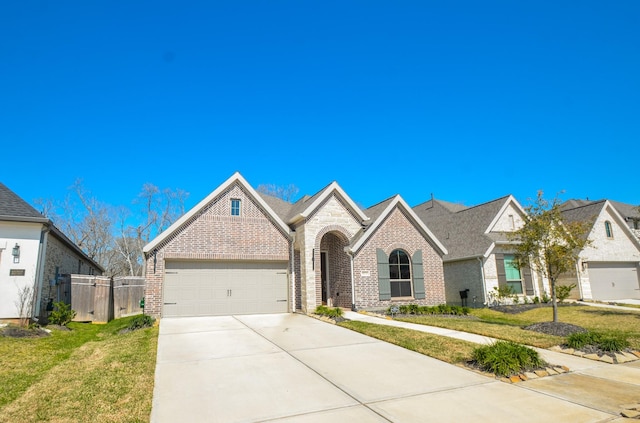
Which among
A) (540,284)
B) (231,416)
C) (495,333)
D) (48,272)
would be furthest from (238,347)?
(540,284)

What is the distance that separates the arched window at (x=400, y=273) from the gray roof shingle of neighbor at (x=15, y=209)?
13.3 m

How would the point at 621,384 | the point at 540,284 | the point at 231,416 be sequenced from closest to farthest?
the point at 231,416 < the point at 621,384 < the point at 540,284

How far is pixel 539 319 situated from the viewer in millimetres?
15000

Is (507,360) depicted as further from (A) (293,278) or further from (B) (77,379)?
(A) (293,278)

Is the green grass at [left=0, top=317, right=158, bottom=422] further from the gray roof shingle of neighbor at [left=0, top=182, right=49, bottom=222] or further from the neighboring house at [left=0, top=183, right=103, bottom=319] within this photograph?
the gray roof shingle of neighbor at [left=0, top=182, right=49, bottom=222]

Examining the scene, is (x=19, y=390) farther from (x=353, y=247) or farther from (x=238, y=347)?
(x=353, y=247)

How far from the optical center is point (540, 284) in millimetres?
20531

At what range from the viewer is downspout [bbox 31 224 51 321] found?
1223 cm

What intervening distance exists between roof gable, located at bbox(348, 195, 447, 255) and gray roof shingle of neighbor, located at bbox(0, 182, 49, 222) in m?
11.5

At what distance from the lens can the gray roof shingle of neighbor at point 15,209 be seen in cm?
1199

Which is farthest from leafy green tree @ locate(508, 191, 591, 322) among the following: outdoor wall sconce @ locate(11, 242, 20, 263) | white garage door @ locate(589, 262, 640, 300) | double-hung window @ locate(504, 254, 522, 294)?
outdoor wall sconce @ locate(11, 242, 20, 263)

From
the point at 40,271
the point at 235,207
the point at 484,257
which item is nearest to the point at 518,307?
the point at 484,257

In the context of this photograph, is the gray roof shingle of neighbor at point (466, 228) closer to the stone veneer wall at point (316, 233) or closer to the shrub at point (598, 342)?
the stone veneer wall at point (316, 233)

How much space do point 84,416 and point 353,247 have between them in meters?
12.6
